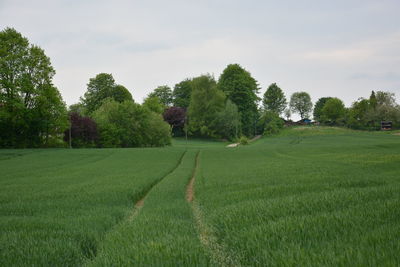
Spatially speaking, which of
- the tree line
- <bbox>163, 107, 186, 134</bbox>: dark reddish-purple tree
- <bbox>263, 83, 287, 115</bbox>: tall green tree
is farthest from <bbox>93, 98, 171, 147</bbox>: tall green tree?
<bbox>263, 83, 287, 115</bbox>: tall green tree

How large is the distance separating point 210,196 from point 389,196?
19.3 ft

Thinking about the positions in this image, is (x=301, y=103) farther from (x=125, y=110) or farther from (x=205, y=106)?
(x=125, y=110)

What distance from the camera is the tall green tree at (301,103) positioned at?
150m

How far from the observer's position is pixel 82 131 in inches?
2245

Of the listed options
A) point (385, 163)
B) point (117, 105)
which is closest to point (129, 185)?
point (385, 163)

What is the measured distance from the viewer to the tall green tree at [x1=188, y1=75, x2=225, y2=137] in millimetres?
87062

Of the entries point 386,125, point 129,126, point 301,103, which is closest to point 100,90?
point 129,126

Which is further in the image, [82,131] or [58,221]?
[82,131]

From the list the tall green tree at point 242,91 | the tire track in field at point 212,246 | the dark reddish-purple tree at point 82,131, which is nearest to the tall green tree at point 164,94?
the tall green tree at point 242,91

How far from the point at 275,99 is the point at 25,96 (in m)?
108

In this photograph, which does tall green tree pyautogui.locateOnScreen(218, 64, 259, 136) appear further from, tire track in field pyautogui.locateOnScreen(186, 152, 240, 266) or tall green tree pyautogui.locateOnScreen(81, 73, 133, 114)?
tire track in field pyautogui.locateOnScreen(186, 152, 240, 266)

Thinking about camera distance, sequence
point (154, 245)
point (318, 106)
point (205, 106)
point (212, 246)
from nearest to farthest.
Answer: point (154, 245) → point (212, 246) → point (205, 106) → point (318, 106)

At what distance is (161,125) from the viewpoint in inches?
2726

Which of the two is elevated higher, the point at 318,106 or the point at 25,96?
the point at 318,106
